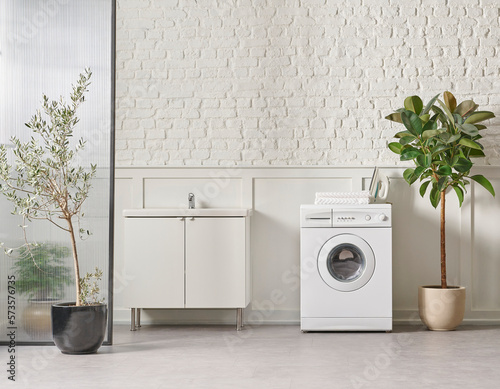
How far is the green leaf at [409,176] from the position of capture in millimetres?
4083

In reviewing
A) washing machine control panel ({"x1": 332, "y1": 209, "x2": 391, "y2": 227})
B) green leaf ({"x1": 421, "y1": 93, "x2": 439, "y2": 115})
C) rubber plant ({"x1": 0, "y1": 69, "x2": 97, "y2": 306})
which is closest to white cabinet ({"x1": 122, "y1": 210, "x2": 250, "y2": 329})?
rubber plant ({"x1": 0, "y1": 69, "x2": 97, "y2": 306})

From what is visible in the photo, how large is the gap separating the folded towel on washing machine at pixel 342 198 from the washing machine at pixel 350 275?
7 cm

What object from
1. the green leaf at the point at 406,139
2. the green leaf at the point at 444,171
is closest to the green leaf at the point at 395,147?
the green leaf at the point at 406,139

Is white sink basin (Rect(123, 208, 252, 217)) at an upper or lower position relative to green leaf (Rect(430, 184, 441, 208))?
lower

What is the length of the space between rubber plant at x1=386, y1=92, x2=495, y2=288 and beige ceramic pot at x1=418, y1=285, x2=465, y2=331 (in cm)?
12

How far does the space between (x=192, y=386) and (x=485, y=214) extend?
2670 millimetres

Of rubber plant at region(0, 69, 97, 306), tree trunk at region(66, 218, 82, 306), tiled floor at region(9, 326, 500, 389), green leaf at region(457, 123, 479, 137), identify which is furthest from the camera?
green leaf at region(457, 123, 479, 137)

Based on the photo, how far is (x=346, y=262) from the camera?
399 centimetres

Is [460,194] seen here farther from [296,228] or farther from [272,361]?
[272,361]

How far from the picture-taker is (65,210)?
3.37 metres

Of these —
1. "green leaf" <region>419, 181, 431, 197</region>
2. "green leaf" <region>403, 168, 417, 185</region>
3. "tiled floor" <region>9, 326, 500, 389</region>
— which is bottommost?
"tiled floor" <region>9, 326, 500, 389</region>

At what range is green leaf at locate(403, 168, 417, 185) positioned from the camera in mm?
4083

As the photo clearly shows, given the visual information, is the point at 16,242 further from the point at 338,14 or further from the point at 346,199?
the point at 338,14

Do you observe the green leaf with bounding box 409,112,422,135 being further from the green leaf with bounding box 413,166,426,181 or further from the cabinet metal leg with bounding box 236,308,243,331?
the cabinet metal leg with bounding box 236,308,243,331
